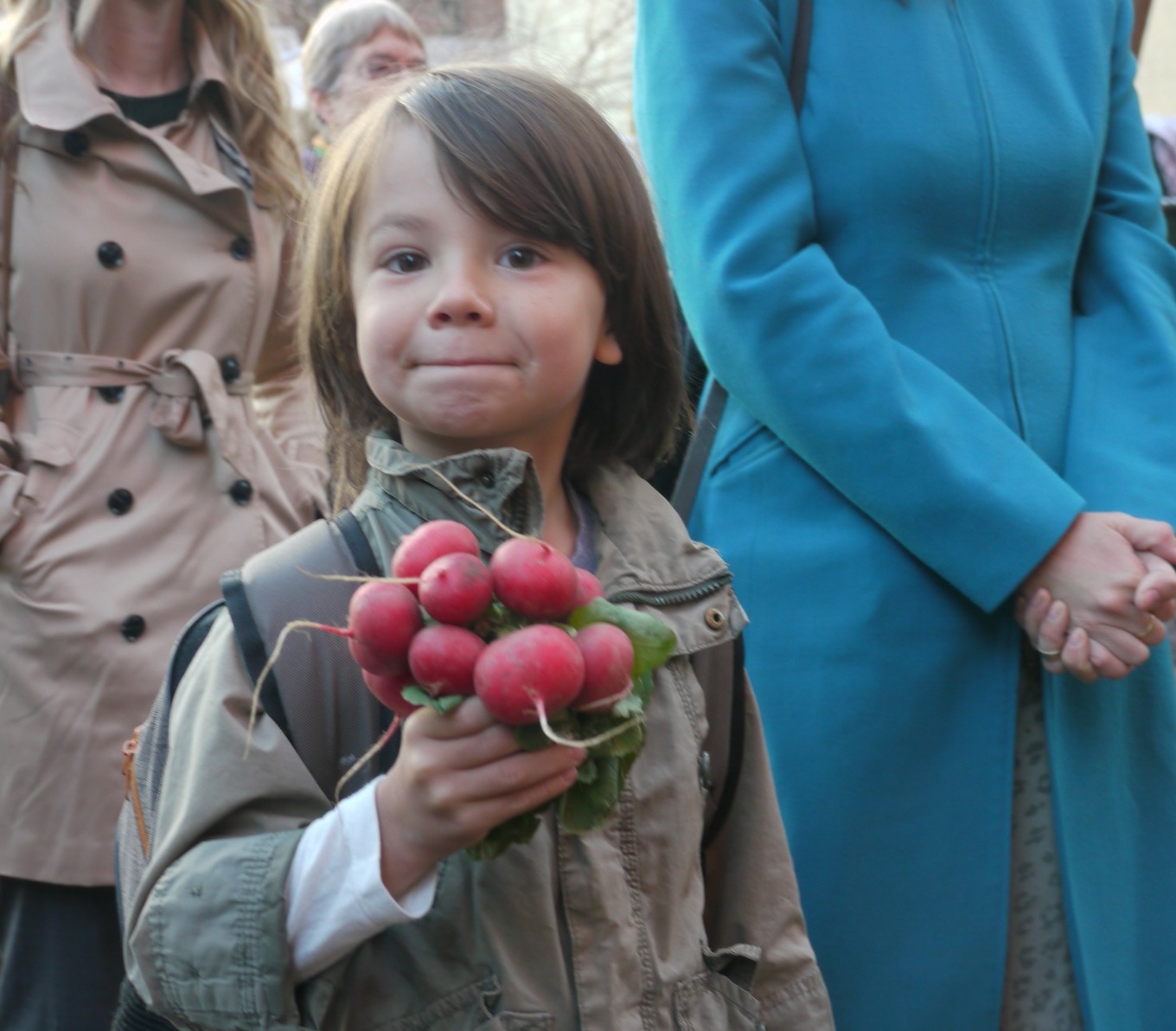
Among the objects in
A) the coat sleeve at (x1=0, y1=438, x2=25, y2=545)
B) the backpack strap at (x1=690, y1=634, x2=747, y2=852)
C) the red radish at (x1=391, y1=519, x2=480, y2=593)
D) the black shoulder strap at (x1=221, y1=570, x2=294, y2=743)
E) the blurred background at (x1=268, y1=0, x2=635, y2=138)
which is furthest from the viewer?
the blurred background at (x1=268, y1=0, x2=635, y2=138)

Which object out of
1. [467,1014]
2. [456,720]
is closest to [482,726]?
[456,720]

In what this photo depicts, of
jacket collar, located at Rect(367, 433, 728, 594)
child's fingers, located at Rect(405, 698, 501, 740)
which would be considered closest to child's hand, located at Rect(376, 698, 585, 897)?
child's fingers, located at Rect(405, 698, 501, 740)

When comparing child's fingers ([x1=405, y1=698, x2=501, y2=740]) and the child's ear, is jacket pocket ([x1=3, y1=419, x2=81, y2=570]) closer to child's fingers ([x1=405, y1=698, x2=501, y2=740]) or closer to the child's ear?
the child's ear

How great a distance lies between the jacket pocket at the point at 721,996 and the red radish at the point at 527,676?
1.81ft

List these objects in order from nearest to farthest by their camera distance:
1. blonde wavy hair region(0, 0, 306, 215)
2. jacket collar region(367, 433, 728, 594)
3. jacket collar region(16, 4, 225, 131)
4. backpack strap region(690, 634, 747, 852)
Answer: jacket collar region(367, 433, 728, 594), backpack strap region(690, 634, 747, 852), jacket collar region(16, 4, 225, 131), blonde wavy hair region(0, 0, 306, 215)

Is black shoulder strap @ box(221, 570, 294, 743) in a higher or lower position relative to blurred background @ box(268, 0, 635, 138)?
higher

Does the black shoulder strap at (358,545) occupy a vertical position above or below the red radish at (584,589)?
below

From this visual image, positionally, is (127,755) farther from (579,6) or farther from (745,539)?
(579,6)

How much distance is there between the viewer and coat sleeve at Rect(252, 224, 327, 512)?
298 centimetres

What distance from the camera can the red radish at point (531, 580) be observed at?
1.24 meters

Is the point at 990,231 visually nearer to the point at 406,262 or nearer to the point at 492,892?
the point at 406,262

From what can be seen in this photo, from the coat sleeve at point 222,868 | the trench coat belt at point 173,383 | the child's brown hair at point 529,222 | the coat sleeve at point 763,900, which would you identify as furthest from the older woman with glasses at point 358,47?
the coat sleeve at point 222,868

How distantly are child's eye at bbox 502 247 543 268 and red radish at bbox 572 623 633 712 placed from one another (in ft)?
1.79

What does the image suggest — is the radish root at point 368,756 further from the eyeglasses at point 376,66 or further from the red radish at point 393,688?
the eyeglasses at point 376,66
